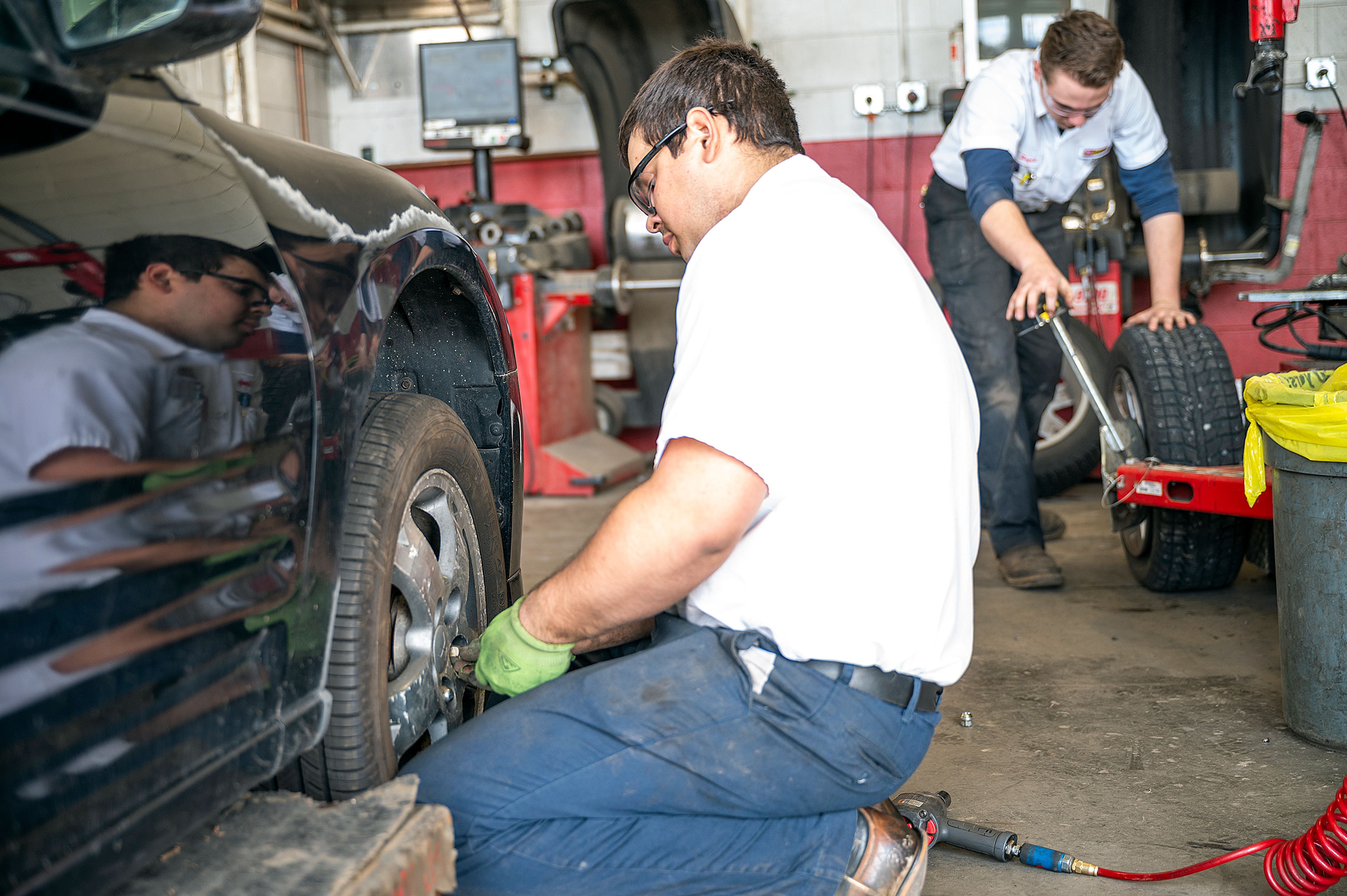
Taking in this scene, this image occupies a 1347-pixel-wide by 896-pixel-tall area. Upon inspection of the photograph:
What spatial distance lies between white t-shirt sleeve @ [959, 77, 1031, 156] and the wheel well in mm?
1785

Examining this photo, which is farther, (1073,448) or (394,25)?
(394,25)

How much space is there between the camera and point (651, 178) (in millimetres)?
1445

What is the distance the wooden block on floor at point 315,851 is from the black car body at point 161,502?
6 cm

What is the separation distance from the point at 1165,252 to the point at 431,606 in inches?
101

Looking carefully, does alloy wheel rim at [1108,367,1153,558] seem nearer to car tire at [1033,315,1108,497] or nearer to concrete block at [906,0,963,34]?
car tire at [1033,315,1108,497]

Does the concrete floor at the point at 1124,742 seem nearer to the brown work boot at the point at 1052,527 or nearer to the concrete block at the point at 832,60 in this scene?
the brown work boot at the point at 1052,527

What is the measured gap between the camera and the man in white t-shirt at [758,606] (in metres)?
1.18

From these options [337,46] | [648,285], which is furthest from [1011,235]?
[337,46]

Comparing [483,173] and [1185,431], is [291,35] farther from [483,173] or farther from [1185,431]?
[1185,431]

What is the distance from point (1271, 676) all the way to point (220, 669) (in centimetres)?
223

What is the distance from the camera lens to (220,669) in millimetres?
917

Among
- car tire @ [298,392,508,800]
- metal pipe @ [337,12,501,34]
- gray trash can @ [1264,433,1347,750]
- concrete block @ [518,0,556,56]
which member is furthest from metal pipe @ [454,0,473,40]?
gray trash can @ [1264,433,1347,750]

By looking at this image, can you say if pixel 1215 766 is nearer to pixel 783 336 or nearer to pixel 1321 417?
pixel 1321 417

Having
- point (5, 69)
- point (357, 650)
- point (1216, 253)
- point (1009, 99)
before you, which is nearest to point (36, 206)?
point (5, 69)
